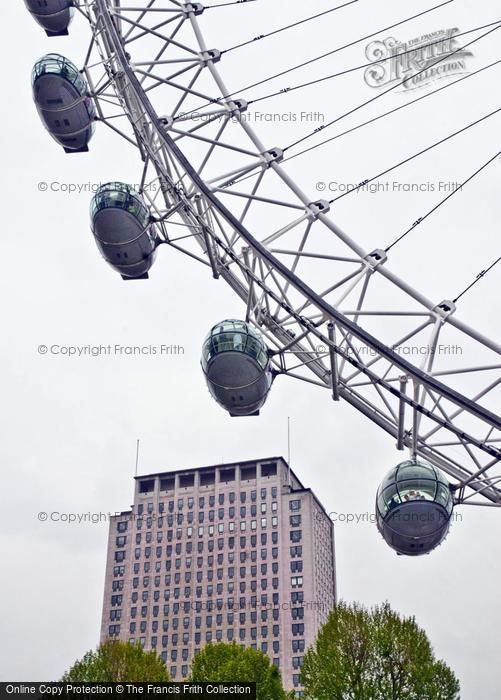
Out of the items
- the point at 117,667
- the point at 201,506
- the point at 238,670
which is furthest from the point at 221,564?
the point at 117,667

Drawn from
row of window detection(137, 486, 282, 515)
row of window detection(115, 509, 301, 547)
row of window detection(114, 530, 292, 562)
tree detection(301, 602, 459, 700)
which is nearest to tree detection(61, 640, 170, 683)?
tree detection(301, 602, 459, 700)

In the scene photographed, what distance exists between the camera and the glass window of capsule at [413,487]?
1602 cm

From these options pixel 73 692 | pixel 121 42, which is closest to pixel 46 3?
pixel 121 42

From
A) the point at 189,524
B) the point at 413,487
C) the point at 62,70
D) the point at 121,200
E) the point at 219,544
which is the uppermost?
the point at 189,524

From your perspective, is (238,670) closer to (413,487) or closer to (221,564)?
(413,487)

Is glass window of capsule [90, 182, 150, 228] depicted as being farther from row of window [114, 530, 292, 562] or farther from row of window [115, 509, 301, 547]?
row of window [115, 509, 301, 547]

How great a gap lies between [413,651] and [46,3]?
26.7 metres

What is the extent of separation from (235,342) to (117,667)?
3214 cm

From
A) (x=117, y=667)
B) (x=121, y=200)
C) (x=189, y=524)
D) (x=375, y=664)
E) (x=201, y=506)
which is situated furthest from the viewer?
(x=201, y=506)

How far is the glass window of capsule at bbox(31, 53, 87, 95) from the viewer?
62.5 feet

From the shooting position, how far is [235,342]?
1664 cm

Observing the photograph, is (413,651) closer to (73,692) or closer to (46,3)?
(73,692)

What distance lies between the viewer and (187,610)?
110 meters

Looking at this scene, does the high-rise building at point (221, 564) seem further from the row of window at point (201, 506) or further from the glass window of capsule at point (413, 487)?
the glass window of capsule at point (413, 487)
